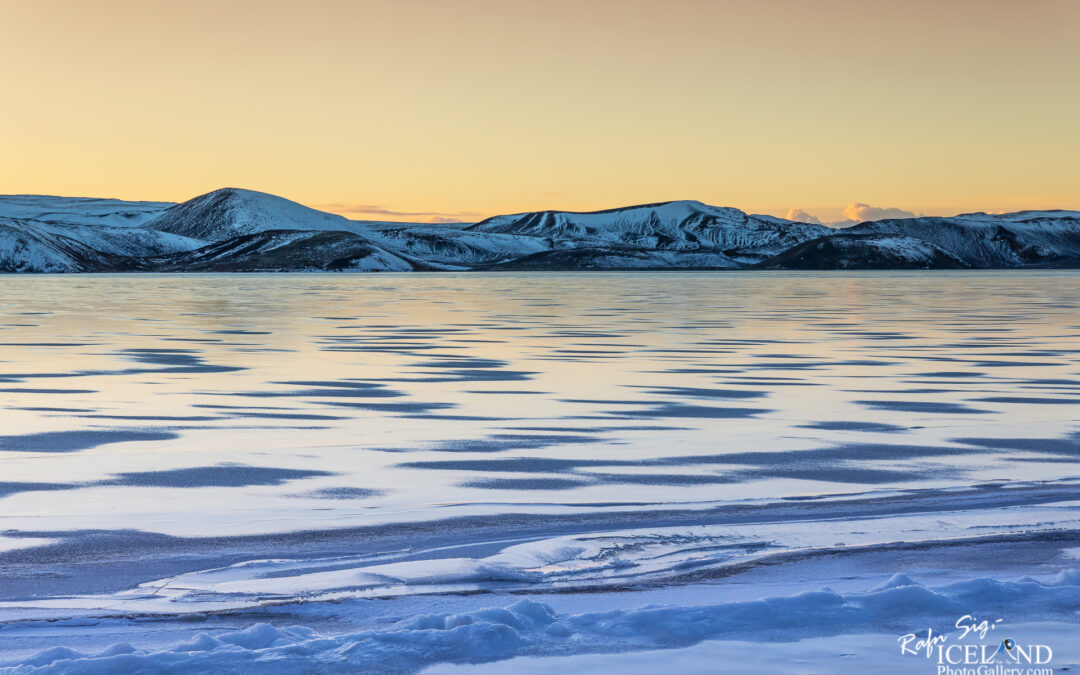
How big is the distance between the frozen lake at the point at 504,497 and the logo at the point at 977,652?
0.21 m

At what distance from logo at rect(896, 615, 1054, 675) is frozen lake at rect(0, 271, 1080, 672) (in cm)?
21

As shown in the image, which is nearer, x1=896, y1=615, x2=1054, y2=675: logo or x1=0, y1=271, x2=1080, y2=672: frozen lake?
x1=896, y1=615, x2=1054, y2=675: logo

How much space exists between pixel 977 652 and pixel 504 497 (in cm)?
423

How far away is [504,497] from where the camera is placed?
914 centimetres

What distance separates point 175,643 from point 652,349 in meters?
18.9

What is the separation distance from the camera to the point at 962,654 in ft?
18.0

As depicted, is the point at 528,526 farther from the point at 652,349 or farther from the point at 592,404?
the point at 652,349

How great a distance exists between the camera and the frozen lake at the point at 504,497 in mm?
6090

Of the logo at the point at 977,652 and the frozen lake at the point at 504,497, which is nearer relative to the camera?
the logo at the point at 977,652

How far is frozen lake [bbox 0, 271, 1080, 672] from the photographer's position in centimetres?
609

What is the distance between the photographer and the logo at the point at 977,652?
5293mm

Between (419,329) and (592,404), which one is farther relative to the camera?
(419,329)

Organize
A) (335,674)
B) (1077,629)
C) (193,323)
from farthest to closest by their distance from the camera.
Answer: (193,323), (1077,629), (335,674)

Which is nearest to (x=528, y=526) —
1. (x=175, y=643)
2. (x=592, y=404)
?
(x=175, y=643)
